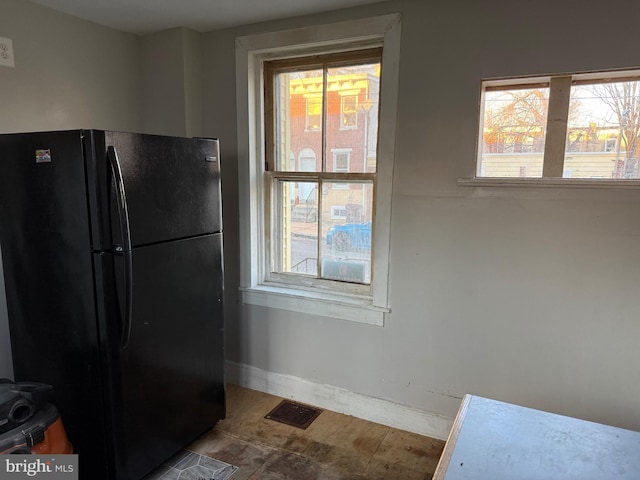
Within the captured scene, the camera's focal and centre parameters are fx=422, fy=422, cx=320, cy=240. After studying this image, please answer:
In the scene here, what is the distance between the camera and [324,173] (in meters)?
2.52

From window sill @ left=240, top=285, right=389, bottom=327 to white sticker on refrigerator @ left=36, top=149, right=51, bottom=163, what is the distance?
138 centimetres

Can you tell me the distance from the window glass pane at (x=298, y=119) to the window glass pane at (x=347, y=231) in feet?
0.72

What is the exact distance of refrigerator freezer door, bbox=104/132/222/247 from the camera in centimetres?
174

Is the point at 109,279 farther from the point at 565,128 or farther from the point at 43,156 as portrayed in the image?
the point at 565,128

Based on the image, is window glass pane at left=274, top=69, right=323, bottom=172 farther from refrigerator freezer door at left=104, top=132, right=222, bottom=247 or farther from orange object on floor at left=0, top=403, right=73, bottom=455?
orange object on floor at left=0, top=403, right=73, bottom=455

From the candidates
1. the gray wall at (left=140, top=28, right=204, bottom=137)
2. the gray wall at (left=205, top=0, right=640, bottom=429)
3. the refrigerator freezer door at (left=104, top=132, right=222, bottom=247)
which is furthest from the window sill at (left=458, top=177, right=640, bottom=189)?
the gray wall at (left=140, top=28, right=204, bottom=137)

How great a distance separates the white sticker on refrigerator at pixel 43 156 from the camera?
5.54ft

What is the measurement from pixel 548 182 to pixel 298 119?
4.65 ft

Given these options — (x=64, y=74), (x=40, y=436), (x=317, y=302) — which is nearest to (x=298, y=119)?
(x=317, y=302)

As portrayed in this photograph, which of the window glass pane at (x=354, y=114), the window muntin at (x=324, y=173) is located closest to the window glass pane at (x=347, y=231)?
the window muntin at (x=324, y=173)

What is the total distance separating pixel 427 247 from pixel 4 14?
7.66 feet

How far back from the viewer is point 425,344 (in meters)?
2.30

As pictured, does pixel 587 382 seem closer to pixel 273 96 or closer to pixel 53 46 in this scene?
pixel 273 96

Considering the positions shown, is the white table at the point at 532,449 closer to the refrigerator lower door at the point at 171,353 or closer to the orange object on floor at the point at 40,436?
the refrigerator lower door at the point at 171,353
